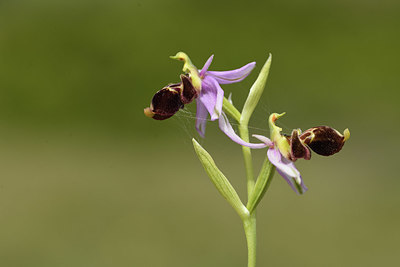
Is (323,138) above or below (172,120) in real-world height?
above

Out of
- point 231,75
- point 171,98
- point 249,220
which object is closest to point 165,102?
point 171,98

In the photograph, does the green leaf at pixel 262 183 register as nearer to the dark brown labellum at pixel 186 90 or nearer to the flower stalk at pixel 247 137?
the flower stalk at pixel 247 137

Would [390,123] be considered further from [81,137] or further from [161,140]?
[81,137]

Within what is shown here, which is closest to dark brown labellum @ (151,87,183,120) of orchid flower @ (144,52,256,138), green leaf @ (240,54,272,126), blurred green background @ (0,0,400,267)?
orchid flower @ (144,52,256,138)

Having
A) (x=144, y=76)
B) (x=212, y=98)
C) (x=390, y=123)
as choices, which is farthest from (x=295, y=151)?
(x=390, y=123)

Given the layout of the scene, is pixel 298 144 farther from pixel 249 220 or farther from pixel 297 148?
pixel 249 220

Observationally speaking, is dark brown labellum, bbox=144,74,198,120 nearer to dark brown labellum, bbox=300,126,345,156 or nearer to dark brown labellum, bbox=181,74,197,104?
dark brown labellum, bbox=181,74,197,104
